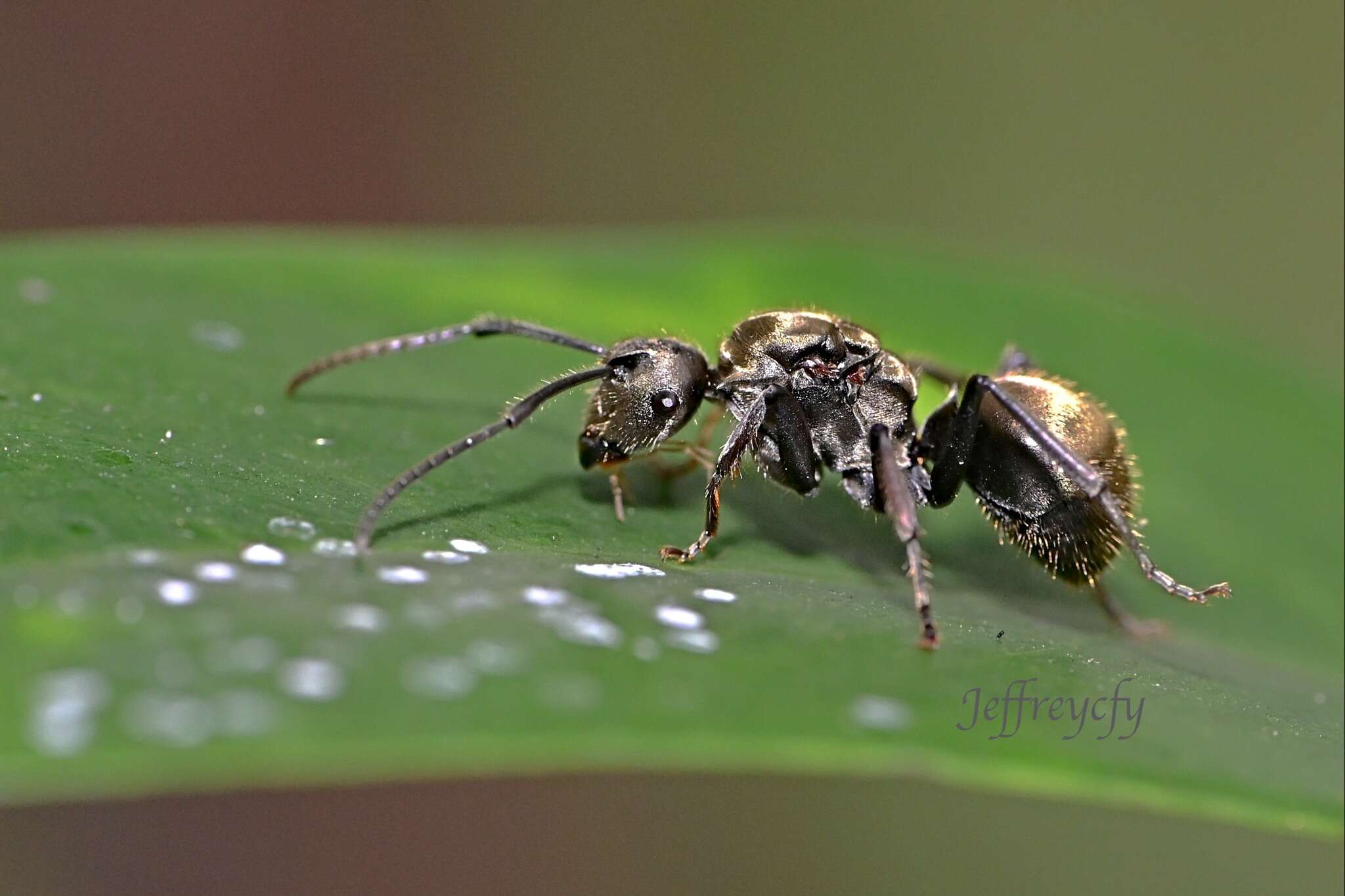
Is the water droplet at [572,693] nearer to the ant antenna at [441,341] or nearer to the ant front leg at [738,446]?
the ant front leg at [738,446]

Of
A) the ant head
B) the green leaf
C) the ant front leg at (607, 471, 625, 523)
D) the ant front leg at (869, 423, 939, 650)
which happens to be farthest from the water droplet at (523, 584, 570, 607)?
the ant head

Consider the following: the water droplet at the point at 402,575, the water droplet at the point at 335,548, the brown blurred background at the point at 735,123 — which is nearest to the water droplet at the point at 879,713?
the water droplet at the point at 402,575

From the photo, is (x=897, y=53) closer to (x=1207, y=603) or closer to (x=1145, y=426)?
(x=1145, y=426)

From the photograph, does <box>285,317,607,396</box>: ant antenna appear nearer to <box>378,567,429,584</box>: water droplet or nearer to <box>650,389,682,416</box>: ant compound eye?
<box>650,389,682,416</box>: ant compound eye

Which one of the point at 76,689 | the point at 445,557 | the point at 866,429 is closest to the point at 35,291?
the point at 445,557

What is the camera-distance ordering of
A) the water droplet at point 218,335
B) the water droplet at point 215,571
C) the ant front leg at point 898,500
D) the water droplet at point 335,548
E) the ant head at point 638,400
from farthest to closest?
the water droplet at point 218,335 → the ant head at point 638,400 → the ant front leg at point 898,500 → the water droplet at point 335,548 → the water droplet at point 215,571

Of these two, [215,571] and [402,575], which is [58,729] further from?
[402,575]

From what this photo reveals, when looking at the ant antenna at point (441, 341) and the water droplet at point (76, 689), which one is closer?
the water droplet at point (76, 689)
